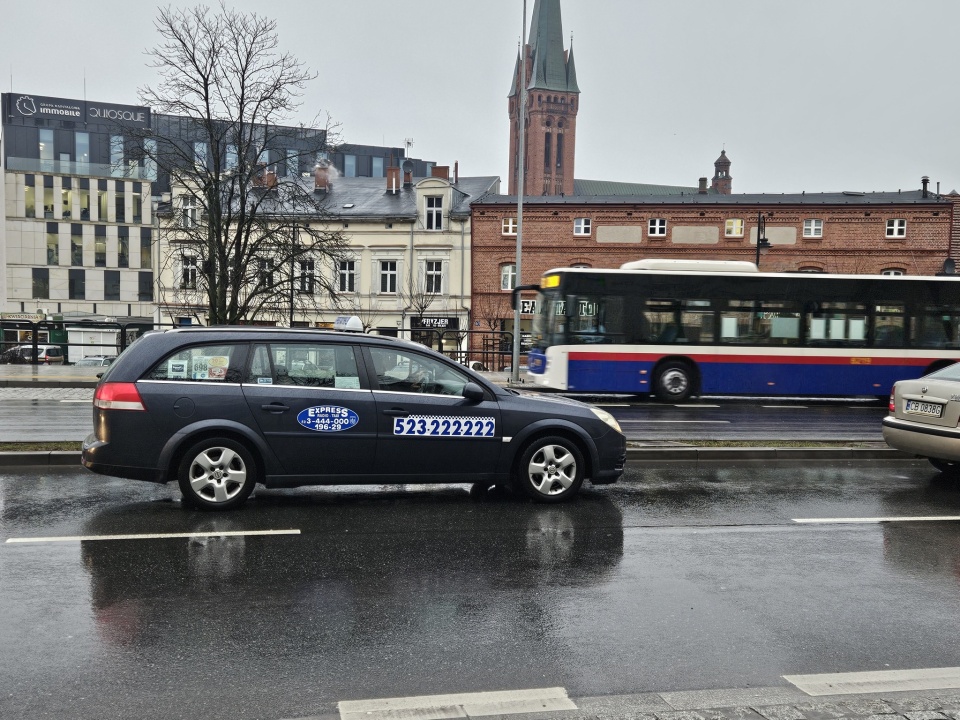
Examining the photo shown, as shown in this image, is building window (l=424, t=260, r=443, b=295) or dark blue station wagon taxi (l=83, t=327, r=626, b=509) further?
building window (l=424, t=260, r=443, b=295)

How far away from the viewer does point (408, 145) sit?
7006cm

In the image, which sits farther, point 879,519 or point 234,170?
point 234,170

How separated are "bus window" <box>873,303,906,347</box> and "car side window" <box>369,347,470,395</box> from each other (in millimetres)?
14774

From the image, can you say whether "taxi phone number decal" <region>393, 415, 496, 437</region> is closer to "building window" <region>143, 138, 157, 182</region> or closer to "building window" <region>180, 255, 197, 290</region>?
"building window" <region>180, 255, 197, 290</region>

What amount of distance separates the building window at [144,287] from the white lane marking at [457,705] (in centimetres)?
8033

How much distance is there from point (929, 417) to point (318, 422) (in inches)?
257

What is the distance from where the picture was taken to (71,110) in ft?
285

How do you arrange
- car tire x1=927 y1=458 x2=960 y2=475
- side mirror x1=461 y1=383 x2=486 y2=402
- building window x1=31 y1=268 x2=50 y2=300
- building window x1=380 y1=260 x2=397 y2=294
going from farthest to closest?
building window x1=31 y1=268 x2=50 y2=300
building window x1=380 y1=260 x2=397 y2=294
car tire x1=927 y1=458 x2=960 y2=475
side mirror x1=461 y1=383 x2=486 y2=402

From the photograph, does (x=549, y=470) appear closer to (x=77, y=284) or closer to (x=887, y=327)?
(x=887, y=327)

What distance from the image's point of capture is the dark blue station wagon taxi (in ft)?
24.3

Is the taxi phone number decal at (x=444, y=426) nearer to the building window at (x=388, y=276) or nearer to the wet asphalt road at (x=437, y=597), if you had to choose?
the wet asphalt road at (x=437, y=597)

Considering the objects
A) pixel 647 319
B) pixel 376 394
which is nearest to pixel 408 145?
pixel 647 319

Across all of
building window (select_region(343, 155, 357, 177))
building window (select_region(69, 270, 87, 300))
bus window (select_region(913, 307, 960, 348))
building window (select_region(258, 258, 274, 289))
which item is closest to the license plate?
bus window (select_region(913, 307, 960, 348))

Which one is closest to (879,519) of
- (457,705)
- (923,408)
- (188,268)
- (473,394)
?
(923,408)
